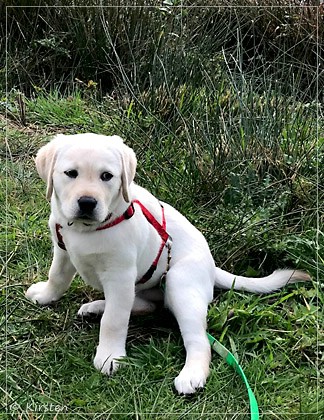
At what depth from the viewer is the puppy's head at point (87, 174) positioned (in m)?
2.20

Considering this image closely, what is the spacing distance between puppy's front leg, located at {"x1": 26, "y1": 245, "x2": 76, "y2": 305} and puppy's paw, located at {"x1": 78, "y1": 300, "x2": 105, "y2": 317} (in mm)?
128

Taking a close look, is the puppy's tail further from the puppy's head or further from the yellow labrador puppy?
the puppy's head

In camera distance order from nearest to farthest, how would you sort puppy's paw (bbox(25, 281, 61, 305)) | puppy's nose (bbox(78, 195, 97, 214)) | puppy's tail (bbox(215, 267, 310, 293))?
1. puppy's nose (bbox(78, 195, 97, 214))
2. puppy's paw (bbox(25, 281, 61, 305))
3. puppy's tail (bbox(215, 267, 310, 293))

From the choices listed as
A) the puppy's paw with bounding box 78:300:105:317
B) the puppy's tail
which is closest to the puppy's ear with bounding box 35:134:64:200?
the puppy's paw with bounding box 78:300:105:317

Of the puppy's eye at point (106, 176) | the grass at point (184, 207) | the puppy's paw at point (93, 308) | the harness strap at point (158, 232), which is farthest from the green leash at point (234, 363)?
the puppy's eye at point (106, 176)

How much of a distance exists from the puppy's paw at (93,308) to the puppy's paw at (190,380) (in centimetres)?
45

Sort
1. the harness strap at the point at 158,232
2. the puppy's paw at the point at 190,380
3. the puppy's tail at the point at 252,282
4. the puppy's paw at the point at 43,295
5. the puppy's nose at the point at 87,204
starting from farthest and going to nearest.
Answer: the puppy's tail at the point at 252,282, the puppy's paw at the point at 43,295, the harness strap at the point at 158,232, the puppy's paw at the point at 190,380, the puppy's nose at the point at 87,204

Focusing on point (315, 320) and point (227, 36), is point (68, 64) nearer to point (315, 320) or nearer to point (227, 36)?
point (227, 36)

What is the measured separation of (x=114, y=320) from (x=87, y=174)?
0.52m

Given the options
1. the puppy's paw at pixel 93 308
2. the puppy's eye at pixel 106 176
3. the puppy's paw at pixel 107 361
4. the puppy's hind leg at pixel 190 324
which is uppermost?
the puppy's eye at pixel 106 176

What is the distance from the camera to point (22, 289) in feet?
9.21

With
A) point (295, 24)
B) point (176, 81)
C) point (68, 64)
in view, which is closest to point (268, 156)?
point (176, 81)

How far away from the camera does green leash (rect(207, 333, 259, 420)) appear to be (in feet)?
7.28

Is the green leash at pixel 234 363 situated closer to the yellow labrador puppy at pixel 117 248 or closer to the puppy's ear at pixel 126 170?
the yellow labrador puppy at pixel 117 248
